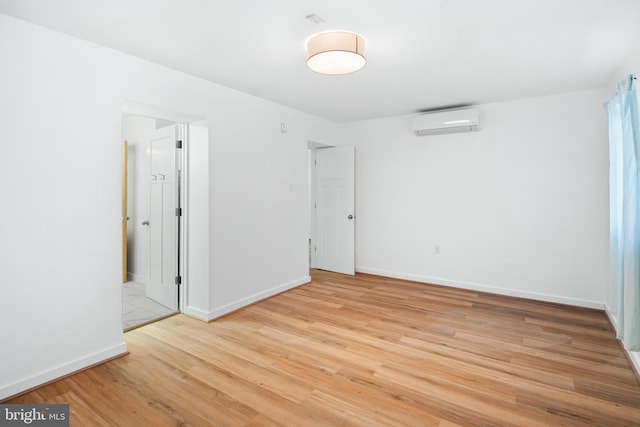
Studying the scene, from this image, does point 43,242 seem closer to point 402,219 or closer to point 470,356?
point 470,356

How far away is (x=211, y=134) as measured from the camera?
3318 mm

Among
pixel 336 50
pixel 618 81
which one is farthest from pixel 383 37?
pixel 618 81

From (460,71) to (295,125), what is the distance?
2.19 metres

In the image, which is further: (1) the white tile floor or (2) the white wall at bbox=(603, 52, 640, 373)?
(1) the white tile floor

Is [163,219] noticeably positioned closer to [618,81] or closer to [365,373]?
[365,373]

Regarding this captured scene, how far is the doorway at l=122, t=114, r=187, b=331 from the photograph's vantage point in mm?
3552

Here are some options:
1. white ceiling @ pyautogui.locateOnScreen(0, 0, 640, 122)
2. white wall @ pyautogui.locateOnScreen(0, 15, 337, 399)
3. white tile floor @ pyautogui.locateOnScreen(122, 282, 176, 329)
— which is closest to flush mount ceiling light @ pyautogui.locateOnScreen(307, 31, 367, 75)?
white ceiling @ pyautogui.locateOnScreen(0, 0, 640, 122)

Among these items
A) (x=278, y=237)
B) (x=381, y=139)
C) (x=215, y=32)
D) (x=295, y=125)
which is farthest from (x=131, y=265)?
(x=381, y=139)

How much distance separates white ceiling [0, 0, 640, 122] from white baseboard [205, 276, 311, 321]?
7.82 feet

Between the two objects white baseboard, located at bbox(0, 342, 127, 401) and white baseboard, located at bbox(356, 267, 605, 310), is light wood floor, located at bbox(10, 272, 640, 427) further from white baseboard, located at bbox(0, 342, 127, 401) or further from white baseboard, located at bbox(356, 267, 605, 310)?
white baseboard, located at bbox(356, 267, 605, 310)

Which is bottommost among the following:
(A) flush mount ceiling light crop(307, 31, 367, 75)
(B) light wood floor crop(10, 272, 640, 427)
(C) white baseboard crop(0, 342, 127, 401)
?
(B) light wood floor crop(10, 272, 640, 427)

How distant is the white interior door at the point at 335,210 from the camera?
5.21 metres

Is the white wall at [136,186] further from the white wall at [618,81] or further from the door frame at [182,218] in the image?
the white wall at [618,81]

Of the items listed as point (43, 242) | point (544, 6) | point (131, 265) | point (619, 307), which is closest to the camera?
point (544, 6)
